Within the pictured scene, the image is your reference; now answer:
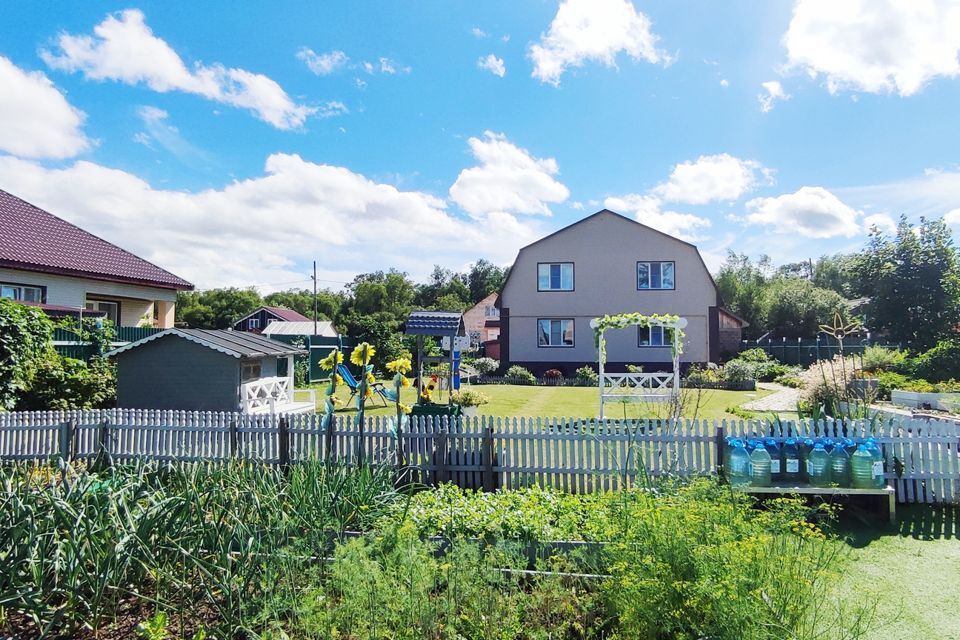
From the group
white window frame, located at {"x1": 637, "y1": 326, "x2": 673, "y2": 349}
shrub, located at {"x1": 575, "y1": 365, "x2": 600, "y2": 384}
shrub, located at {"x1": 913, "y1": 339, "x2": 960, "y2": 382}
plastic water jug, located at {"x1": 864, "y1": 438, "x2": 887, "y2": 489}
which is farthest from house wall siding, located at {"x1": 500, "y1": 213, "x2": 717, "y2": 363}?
plastic water jug, located at {"x1": 864, "y1": 438, "x2": 887, "y2": 489}

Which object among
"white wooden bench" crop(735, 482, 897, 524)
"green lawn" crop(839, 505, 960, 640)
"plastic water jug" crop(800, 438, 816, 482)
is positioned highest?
"plastic water jug" crop(800, 438, 816, 482)

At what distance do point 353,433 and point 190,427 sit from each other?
251 cm

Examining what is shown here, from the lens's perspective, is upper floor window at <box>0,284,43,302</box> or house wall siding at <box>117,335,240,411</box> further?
upper floor window at <box>0,284,43,302</box>

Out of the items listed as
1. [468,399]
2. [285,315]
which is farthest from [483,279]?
[468,399]

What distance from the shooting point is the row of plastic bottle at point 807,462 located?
→ 598 centimetres

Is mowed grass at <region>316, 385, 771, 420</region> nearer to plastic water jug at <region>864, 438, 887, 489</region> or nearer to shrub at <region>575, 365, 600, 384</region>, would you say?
shrub at <region>575, 365, 600, 384</region>

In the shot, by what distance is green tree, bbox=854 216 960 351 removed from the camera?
22.2m

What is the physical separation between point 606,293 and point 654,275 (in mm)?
2495

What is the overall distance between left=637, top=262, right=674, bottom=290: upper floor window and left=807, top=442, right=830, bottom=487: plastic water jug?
2145cm

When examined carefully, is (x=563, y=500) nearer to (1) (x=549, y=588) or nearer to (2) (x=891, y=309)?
(1) (x=549, y=588)

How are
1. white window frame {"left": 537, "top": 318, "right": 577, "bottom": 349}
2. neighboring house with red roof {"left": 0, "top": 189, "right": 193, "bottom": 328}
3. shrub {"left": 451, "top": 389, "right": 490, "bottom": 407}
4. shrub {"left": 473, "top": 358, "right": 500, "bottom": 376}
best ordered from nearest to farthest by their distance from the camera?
1. neighboring house with red roof {"left": 0, "top": 189, "right": 193, "bottom": 328}
2. shrub {"left": 451, "top": 389, "right": 490, "bottom": 407}
3. white window frame {"left": 537, "top": 318, "right": 577, "bottom": 349}
4. shrub {"left": 473, "top": 358, "right": 500, "bottom": 376}

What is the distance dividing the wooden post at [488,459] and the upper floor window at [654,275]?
70.8 ft

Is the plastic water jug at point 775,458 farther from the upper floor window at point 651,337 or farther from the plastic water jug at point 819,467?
the upper floor window at point 651,337

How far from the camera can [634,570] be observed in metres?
3.05
